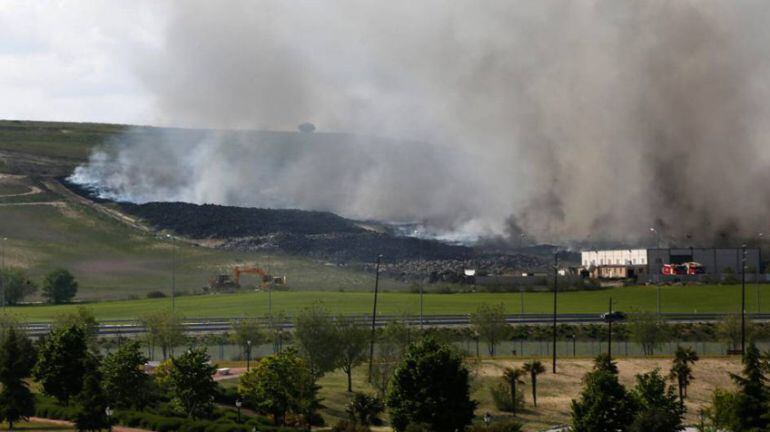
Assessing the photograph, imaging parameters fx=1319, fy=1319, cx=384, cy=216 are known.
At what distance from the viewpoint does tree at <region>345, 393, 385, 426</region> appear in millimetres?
56044

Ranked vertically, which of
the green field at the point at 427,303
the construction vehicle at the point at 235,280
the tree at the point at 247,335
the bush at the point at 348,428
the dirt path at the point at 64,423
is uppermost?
the construction vehicle at the point at 235,280

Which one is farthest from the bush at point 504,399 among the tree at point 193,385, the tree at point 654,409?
the tree at point 193,385

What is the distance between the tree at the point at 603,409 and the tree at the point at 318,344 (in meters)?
20.1

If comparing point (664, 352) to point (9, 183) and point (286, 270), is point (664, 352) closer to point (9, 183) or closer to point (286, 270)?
point (286, 270)

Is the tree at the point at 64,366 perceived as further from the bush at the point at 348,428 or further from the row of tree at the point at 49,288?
the row of tree at the point at 49,288

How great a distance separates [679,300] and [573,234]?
138 feet

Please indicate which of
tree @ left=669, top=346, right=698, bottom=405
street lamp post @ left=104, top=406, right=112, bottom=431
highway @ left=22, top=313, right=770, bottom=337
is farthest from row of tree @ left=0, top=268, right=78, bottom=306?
street lamp post @ left=104, top=406, right=112, bottom=431

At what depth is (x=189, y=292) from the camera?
11681cm

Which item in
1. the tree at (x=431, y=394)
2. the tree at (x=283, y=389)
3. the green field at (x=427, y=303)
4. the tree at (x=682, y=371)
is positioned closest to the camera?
the tree at (x=431, y=394)

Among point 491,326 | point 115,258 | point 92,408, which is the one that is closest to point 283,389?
point 92,408

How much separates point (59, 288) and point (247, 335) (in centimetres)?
4152

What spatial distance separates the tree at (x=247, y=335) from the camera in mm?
77500

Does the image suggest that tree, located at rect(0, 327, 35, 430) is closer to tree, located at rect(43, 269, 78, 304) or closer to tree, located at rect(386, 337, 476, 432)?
tree, located at rect(386, 337, 476, 432)

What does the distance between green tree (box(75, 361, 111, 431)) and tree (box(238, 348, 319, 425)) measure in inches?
291
